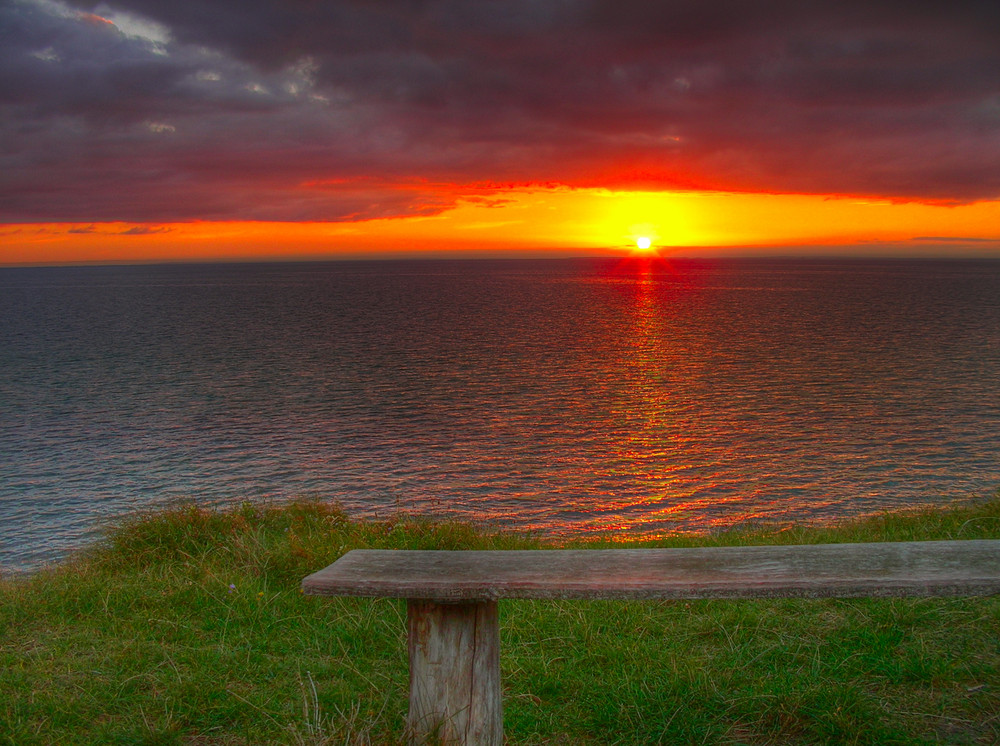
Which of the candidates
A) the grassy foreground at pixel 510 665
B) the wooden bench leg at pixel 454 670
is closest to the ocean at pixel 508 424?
the grassy foreground at pixel 510 665

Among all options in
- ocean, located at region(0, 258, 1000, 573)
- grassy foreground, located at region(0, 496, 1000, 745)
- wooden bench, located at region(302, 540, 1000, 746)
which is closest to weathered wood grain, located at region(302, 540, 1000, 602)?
wooden bench, located at region(302, 540, 1000, 746)

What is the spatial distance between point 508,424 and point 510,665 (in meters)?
22.3

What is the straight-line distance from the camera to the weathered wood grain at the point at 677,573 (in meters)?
3.17

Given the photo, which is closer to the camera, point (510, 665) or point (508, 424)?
point (510, 665)

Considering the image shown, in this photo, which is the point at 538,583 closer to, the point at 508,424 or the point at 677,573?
the point at 677,573

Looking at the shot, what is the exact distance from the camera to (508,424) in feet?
87.9

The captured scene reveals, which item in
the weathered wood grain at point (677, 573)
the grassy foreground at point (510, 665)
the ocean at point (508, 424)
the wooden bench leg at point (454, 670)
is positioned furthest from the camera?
the ocean at point (508, 424)

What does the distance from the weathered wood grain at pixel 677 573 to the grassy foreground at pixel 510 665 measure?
794mm

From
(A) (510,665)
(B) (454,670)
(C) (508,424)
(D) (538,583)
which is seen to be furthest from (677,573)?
(C) (508,424)

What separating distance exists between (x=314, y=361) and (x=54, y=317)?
50766 mm

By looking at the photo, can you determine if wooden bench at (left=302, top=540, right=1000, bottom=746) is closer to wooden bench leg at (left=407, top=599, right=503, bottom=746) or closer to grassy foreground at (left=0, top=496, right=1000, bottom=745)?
wooden bench leg at (left=407, top=599, right=503, bottom=746)

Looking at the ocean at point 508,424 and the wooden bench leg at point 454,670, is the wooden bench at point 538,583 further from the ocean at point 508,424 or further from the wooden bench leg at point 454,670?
the ocean at point 508,424

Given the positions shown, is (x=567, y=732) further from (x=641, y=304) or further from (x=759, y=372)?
(x=641, y=304)

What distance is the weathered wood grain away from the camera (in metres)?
3.17
